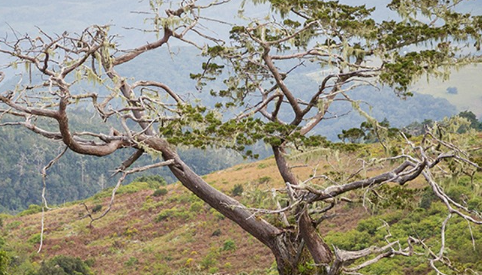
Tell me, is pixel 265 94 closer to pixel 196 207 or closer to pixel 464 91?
pixel 196 207

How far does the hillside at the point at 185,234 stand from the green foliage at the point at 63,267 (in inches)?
21.6

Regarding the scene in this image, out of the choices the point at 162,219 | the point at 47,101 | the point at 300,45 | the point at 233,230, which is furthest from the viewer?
the point at 162,219

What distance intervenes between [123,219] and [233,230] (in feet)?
21.3

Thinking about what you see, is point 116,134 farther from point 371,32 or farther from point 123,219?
point 123,219

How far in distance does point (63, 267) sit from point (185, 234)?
591 cm

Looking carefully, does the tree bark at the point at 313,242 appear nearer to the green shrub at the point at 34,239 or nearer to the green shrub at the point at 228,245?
the green shrub at the point at 228,245

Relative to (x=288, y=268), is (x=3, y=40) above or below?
above

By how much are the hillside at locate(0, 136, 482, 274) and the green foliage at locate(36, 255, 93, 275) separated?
550 mm

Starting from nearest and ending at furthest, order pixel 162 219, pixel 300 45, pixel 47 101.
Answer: pixel 47 101, pixel 300 45, pixel 162 219

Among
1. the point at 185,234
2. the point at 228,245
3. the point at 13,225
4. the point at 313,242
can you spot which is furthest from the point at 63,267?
the point at 313,242

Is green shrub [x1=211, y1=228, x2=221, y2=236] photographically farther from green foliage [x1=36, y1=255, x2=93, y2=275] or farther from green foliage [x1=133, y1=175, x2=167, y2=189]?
green foliage [x1=133, y1=175, x2=167, y2=189]

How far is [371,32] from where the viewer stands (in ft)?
27.7

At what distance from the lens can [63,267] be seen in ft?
62.3

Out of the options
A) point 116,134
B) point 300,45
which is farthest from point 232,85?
point 116,134
